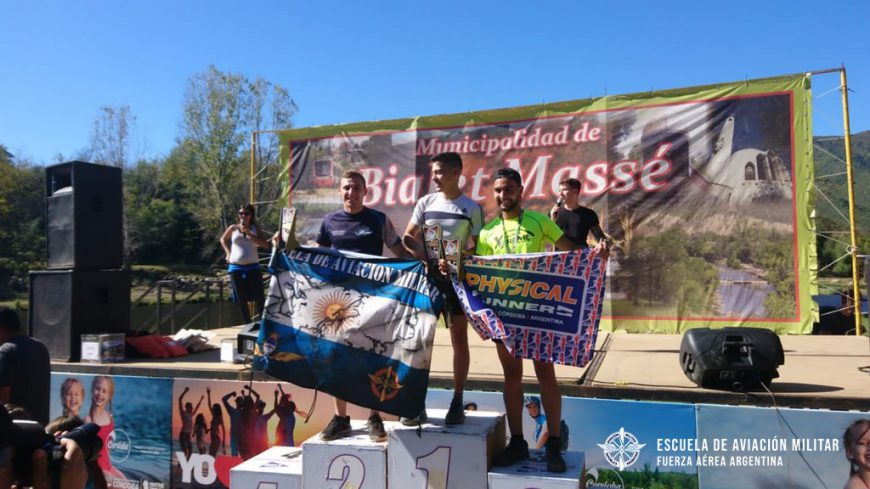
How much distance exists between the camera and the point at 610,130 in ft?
25.5

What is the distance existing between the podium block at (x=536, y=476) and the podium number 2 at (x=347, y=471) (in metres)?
0.71

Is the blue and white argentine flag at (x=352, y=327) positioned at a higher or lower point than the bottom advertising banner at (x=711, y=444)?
higher

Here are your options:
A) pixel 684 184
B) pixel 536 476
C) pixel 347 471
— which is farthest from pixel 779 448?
pixel 684 184

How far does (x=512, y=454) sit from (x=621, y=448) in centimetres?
118

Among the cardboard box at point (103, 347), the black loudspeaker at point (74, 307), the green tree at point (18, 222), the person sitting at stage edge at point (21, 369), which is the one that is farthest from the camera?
the green tree at point (18, 222)

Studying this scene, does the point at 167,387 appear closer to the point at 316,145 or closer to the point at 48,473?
the point at 48,473

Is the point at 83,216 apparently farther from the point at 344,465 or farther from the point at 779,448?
the point at 779,448

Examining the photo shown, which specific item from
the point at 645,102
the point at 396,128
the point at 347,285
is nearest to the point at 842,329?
the point at 645,102

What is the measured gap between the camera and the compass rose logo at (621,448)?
12.7 ft

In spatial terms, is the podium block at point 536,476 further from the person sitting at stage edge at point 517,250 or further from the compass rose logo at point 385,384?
the compass rose logo at point 385,384

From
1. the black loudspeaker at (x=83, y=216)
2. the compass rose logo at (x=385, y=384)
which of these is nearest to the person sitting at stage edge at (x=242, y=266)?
the black loudspeaker at (x=83, y=216)

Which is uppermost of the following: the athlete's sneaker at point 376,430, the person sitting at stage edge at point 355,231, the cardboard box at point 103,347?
the person sitting at stage edge at point 355,231

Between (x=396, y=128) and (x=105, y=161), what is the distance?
29.2 m

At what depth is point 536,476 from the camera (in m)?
2.87
